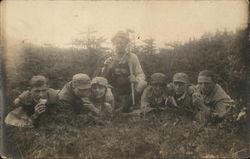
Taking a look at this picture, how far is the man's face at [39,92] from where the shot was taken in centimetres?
552

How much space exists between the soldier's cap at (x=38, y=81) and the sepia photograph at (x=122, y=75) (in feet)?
0.05

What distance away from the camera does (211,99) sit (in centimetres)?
558

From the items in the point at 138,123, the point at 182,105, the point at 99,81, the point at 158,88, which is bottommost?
the point at 138,123

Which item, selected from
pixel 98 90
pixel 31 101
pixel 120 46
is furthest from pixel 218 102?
pixel 31 101

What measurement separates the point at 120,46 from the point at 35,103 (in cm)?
141

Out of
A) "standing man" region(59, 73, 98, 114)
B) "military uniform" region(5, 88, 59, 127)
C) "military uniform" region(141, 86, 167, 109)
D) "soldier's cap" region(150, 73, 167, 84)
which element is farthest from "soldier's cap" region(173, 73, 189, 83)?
"military uniform" region(5, 88, 59, 127)

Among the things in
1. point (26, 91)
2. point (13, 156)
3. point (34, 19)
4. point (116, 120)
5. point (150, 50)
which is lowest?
point (13, 156)

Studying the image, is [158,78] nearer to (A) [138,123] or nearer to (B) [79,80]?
(A) [138,123]

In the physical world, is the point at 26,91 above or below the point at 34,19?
below

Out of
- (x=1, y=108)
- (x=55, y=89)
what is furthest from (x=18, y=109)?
(x=55, y=89)

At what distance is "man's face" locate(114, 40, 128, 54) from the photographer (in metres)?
5.53

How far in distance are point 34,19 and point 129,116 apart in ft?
6.12

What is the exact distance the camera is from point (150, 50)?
5.53 m

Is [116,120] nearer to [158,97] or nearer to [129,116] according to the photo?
[129,116]
